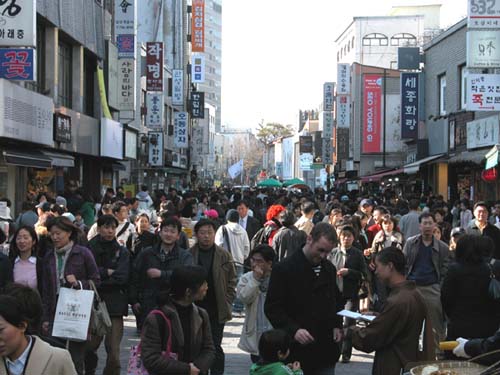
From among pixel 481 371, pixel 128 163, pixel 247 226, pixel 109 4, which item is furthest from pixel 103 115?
pixel 481 371

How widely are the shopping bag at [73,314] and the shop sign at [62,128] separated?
1705cm

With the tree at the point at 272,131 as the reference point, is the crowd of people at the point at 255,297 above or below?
below

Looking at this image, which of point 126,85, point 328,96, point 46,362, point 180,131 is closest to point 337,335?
point 46,362

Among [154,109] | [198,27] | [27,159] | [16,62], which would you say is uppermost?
[198,27]

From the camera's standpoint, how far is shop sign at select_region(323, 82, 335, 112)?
194 ft

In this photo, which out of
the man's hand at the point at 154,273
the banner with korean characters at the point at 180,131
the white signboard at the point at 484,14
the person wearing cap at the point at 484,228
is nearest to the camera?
the man's hand at the point at 154,273

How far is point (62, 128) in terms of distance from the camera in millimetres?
23828

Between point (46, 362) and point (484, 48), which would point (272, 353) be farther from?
point (484, 48)

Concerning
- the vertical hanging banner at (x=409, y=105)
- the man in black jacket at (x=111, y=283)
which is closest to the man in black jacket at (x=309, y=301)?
the man in black jacket at (x=111, y=283)

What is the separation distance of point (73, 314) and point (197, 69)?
6658 cm

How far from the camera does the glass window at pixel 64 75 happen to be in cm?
2678

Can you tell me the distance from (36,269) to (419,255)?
448 centimetres

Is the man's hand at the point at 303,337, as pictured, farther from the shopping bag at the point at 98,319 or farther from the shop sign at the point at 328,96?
the shop sign at the point at 328,96

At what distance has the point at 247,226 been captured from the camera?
15039mm
